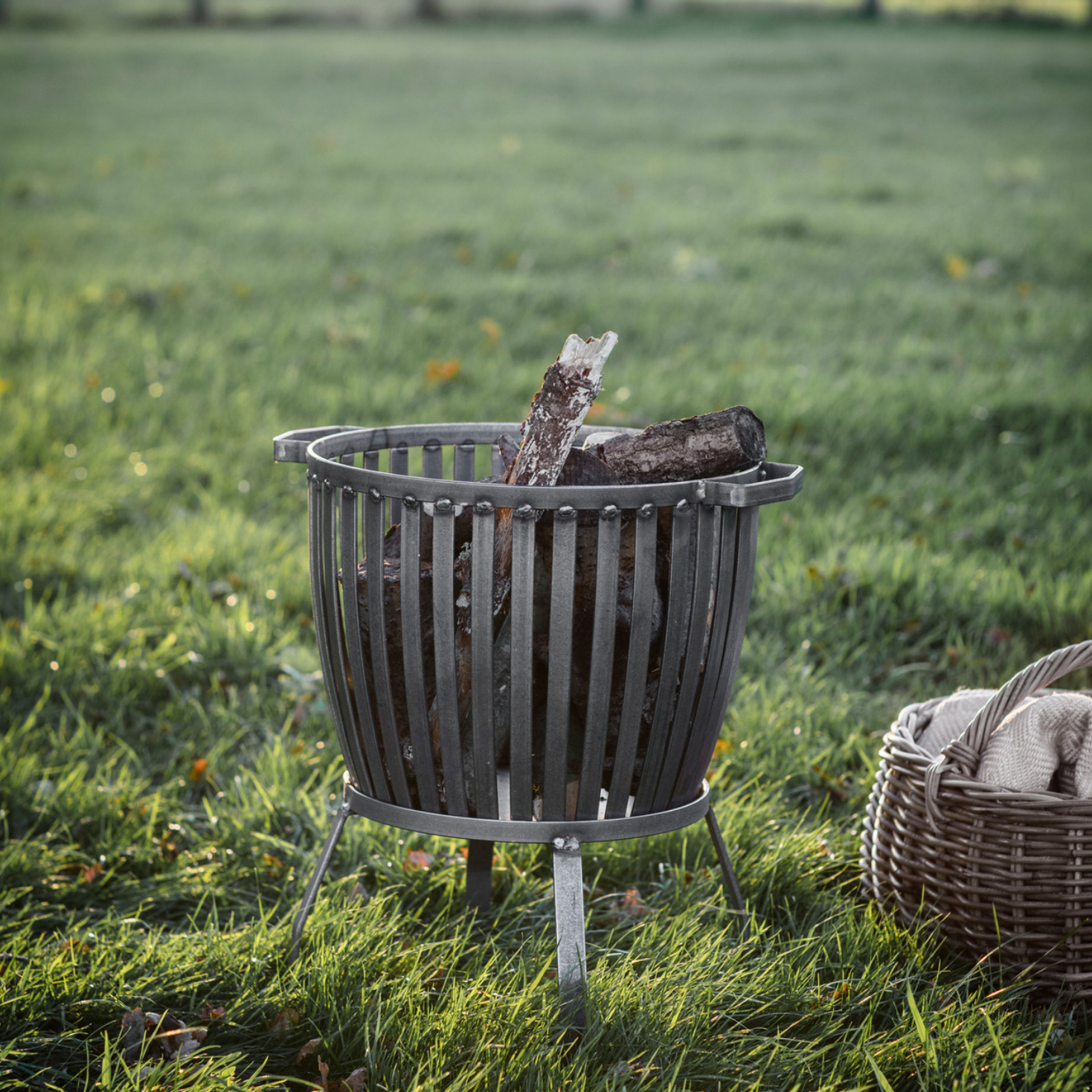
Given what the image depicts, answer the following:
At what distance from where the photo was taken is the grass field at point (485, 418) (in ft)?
5.84

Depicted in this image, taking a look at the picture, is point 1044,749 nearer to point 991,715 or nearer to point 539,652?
point 991,715

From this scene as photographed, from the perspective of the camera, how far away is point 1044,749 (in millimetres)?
1922

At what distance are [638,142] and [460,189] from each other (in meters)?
3.17

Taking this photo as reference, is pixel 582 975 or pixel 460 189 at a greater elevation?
pixel 460 189

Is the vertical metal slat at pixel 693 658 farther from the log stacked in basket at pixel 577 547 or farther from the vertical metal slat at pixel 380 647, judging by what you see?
the vertical metal slat at pixel 380 647

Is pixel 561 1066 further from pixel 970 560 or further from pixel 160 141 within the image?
pixel 160 141

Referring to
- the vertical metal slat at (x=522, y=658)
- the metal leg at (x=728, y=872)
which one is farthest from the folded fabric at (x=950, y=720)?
the vertical metal slat at (x=522, y=658)

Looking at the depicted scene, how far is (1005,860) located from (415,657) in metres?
1.07

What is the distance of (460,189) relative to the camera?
884cm

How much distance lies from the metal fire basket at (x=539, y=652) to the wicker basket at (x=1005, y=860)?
1.41 ft

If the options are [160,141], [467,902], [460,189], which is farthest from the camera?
[160,141]

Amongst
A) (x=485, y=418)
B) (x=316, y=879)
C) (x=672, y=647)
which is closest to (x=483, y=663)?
(x=672, y=647)

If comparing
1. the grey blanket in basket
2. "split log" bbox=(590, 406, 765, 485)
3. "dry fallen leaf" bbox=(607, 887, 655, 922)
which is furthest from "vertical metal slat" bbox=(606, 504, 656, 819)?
the grey blanket in basket

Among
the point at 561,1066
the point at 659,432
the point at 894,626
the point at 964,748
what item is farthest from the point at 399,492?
the point at 894,626
